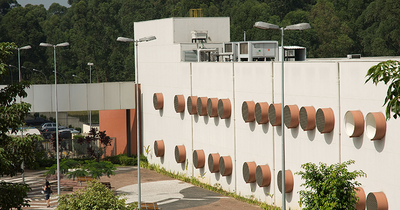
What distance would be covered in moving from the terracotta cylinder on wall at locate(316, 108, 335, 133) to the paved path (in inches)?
279

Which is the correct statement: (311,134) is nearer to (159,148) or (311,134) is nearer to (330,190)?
(330,190)

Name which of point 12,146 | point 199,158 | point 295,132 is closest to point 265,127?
point 295,132

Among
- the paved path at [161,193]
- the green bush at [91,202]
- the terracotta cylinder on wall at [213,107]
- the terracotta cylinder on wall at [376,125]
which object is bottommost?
the paved path at [161,193]

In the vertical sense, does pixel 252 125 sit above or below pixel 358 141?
above

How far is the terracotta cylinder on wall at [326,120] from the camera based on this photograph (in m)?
22.8

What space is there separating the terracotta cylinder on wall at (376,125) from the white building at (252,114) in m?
0.05

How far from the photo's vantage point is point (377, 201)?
20.0 m

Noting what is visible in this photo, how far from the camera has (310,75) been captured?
24.3 meters

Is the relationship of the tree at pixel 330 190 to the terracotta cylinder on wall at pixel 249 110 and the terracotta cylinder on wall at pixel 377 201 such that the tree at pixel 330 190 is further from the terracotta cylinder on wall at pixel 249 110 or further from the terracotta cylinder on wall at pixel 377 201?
the terracotta cylinder on wall at pixel 249 110

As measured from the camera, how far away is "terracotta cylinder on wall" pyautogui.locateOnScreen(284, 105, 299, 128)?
2502 centimetres

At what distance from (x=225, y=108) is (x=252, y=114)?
2.95 meters

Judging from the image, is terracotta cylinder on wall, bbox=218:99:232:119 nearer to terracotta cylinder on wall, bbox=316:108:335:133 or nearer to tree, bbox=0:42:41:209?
terracotta cylinder on wall, bbox=316:108:335:133

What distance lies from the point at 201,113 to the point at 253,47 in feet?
18.4

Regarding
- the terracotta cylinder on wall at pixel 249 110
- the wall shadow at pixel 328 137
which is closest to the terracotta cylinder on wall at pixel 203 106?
the terracotta cylinder on wall at pixel 249 110
